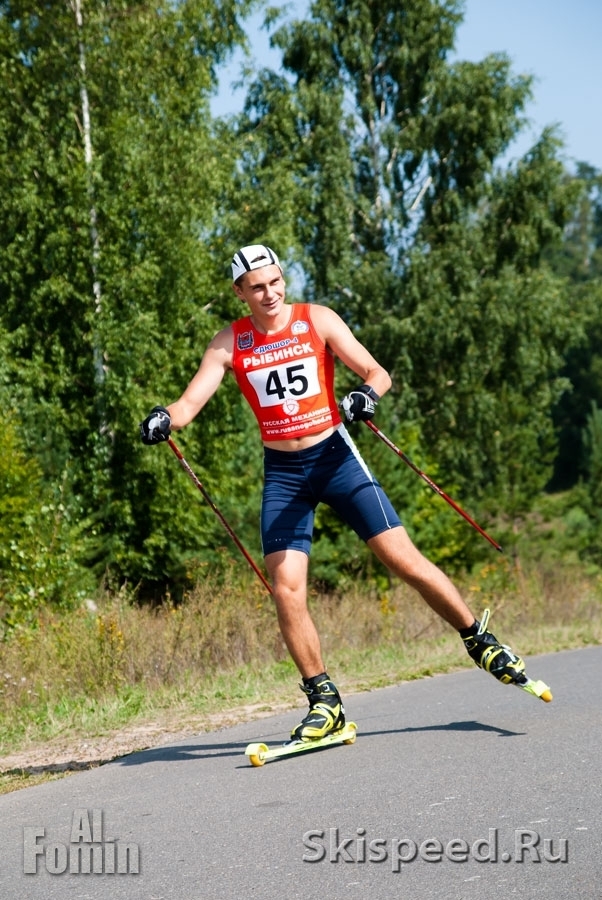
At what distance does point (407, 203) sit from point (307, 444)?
3088 centimetres

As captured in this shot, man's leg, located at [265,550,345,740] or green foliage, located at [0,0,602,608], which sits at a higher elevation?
green foliage, located at [0,0,602,608]

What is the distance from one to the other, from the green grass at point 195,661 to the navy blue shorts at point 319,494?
5.06 ft

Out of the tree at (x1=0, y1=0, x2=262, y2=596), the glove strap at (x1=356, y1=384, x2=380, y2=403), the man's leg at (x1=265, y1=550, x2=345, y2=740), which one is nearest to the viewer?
the glove strap at (x1=356, y1=384, x2=380, y2=403)

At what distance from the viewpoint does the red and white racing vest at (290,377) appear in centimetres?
625

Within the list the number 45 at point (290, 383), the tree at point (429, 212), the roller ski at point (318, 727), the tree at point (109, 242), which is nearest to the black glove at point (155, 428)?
the number 45 at point (290, 383)

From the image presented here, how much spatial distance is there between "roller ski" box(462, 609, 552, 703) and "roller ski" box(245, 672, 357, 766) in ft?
2.50

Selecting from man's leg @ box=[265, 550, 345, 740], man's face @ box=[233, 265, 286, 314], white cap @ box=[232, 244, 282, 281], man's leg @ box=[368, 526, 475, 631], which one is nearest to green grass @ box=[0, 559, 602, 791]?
man's leg @ box=[265, 550, 345, 740]

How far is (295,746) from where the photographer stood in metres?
5.94

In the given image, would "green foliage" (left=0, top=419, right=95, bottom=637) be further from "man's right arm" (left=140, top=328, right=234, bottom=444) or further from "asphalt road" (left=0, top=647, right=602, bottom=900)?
"asphalt road" (left=0, top=647, right=602, bottom=900)

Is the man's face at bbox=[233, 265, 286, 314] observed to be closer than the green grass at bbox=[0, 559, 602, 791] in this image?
Yes

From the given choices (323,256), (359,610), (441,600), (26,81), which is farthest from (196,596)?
(323,256)

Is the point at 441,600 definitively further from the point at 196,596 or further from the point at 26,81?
the point at 26,81

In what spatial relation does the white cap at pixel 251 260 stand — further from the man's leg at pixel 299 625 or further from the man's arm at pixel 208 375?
the man's leg at pixel 299 625

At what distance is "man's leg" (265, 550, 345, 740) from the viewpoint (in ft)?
20.4
